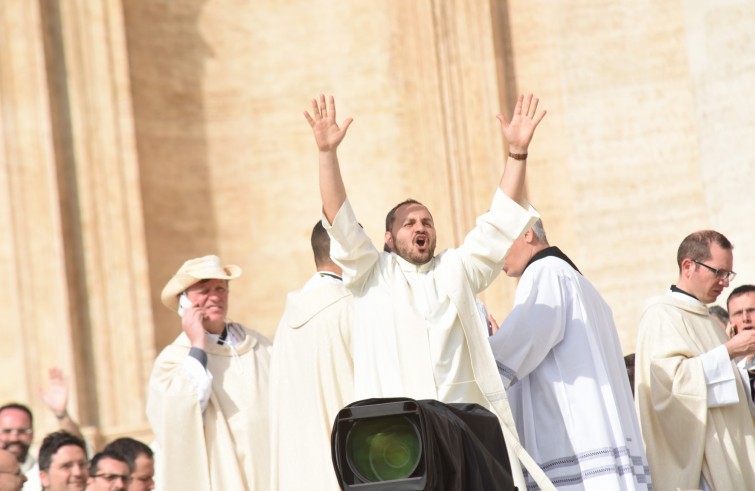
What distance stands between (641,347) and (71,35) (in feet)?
18.5

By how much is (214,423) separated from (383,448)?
3.19 metres

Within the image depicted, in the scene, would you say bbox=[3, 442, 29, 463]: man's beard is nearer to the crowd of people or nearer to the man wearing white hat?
the crowd of people

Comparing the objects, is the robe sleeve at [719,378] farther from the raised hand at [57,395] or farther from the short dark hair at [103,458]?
the raised hand at [57,395]

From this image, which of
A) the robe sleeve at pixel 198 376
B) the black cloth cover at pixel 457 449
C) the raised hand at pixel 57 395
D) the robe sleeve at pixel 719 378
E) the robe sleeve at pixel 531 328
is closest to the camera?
the black cloth cover at pixel 457 449

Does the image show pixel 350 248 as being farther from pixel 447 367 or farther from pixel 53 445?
pixel 53 445

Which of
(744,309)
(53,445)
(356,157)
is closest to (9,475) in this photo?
(53,445)

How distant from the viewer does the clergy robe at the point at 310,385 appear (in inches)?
256

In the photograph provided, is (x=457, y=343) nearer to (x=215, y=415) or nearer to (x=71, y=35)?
(x=215, y=415)

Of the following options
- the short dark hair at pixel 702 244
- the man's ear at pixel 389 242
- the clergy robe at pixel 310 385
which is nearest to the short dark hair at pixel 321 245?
the clergy robe at pixel 310 385

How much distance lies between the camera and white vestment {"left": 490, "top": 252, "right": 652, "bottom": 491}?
20.4 feet

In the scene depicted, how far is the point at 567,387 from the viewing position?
20.8 feet

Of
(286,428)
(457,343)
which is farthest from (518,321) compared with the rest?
(286,428)

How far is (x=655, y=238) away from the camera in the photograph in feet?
35.4

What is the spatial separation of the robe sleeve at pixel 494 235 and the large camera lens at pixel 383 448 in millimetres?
1655
